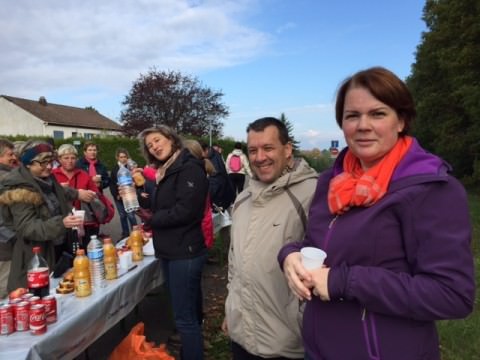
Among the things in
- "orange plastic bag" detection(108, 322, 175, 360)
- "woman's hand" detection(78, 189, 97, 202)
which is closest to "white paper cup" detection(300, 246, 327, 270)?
"orange plastic bag" detection(108, 322, 175, 360)

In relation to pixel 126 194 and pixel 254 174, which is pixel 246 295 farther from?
pixel 126 194

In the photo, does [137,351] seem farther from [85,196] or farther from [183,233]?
[85,196]

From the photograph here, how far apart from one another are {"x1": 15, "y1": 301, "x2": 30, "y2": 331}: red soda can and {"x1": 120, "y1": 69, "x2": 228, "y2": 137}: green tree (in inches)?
1337

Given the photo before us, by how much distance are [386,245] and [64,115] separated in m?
43.6

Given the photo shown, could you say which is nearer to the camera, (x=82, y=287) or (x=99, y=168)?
(x=82, y=287)

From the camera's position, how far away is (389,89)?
1271 mm

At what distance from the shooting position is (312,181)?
81.9 inches

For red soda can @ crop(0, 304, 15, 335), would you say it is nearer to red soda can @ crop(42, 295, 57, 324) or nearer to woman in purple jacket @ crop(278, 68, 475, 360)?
red soda can @ crop(42, 295, 57, 324)

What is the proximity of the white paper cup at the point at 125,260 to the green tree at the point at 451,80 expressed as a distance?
14.1 m

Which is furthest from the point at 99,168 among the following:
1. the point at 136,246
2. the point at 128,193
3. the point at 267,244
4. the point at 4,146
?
the point at 267,244

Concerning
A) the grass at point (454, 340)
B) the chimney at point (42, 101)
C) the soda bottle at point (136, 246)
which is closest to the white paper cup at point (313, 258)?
the soda bottle at point (136, 246)

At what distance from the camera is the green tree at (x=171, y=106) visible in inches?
1423

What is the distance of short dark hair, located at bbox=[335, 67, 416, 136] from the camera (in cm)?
128

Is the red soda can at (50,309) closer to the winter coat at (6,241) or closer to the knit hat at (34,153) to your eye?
the winter coat at (6,241)
